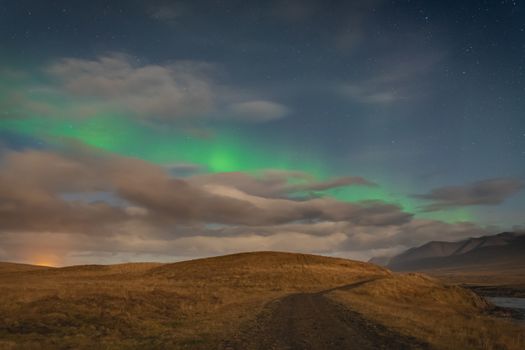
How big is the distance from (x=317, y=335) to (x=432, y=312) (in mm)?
26020

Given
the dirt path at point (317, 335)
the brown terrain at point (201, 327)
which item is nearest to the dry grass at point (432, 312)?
the brown terrain at point (201, 327)

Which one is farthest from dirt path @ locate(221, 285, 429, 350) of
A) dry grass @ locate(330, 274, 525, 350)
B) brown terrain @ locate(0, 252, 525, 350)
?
dry grass @ locate(330, 274, 525, 350)

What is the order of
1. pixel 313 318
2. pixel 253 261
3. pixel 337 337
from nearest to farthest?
pixel 337 337 < pixel 313 318 < pixel 253 261

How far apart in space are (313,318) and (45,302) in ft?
61.0

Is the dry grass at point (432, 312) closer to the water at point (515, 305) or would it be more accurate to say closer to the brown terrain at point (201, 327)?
the brown terrain at point (201, 327)

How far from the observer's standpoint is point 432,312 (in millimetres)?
42406

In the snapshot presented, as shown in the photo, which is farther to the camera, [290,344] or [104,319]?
[104,319]

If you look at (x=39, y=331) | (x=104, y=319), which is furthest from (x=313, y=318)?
(x=39, y=331)

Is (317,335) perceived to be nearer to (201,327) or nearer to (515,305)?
(201,327)

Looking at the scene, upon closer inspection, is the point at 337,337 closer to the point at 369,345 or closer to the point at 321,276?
the point at 369,345

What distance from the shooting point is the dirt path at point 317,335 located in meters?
18.3

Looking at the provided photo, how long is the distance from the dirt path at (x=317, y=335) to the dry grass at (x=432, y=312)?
56.2 inches

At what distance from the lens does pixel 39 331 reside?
22859 millimetres

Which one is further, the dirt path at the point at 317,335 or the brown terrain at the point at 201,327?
the brown terrain at the point at 201,327
